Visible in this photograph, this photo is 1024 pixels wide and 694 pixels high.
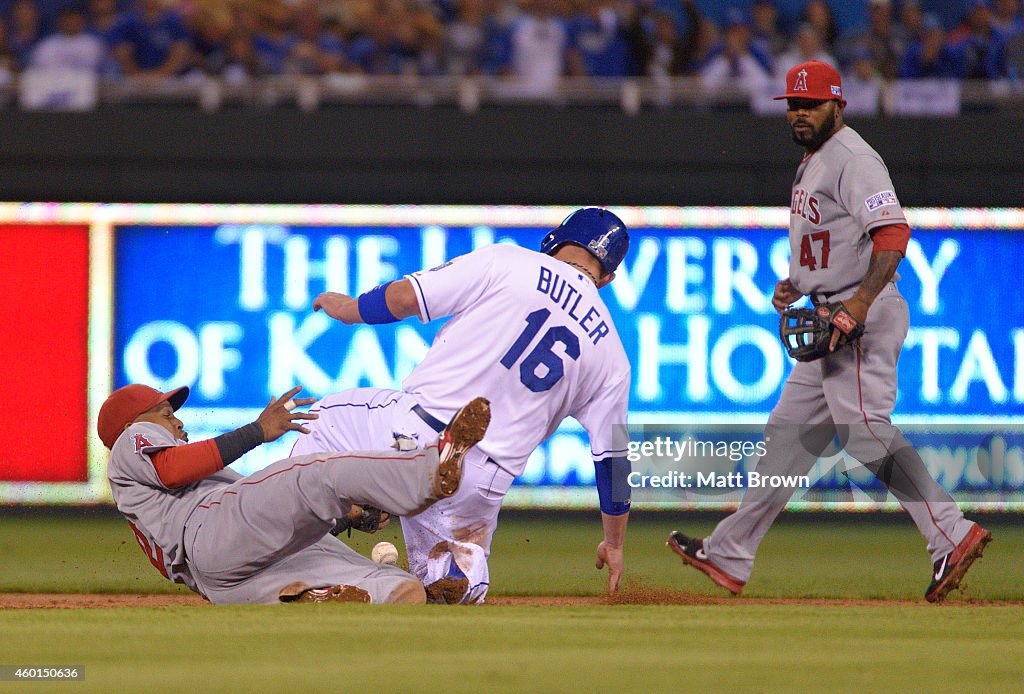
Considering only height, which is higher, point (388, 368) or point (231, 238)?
point (231, 238)

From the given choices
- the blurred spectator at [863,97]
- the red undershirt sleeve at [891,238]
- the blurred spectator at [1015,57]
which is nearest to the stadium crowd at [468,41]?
the blurred spectator at [1015,57]

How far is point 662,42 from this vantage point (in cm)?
1070

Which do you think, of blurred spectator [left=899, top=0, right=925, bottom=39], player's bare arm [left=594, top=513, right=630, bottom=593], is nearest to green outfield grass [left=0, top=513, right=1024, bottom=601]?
player's bare arm [left=594, top=513, right=630, bottom=593]

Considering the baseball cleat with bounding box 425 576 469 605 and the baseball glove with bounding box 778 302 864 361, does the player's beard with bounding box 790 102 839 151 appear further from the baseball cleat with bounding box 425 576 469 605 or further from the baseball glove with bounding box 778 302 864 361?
the baseball cleat with bounding box 425 576 469 605

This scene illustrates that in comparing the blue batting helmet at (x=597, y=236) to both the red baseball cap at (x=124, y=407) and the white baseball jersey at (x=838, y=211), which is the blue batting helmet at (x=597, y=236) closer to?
the white baseball jersey at (x=838, y=211)

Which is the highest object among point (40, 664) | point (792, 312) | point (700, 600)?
point (792, 312)

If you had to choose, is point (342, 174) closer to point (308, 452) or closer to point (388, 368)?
point (388, 368)

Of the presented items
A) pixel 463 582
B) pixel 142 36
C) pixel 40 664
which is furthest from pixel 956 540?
pixel 142 36

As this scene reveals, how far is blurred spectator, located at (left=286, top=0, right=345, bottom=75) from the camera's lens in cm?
1051

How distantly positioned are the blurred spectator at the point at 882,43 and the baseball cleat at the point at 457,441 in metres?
6.77

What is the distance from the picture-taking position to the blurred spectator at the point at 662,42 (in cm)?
1058

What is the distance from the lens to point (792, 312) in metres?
6.11

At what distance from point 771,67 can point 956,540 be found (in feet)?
18.5

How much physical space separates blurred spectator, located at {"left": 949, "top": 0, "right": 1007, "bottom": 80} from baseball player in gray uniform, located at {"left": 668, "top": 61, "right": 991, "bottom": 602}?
15.6 feet
